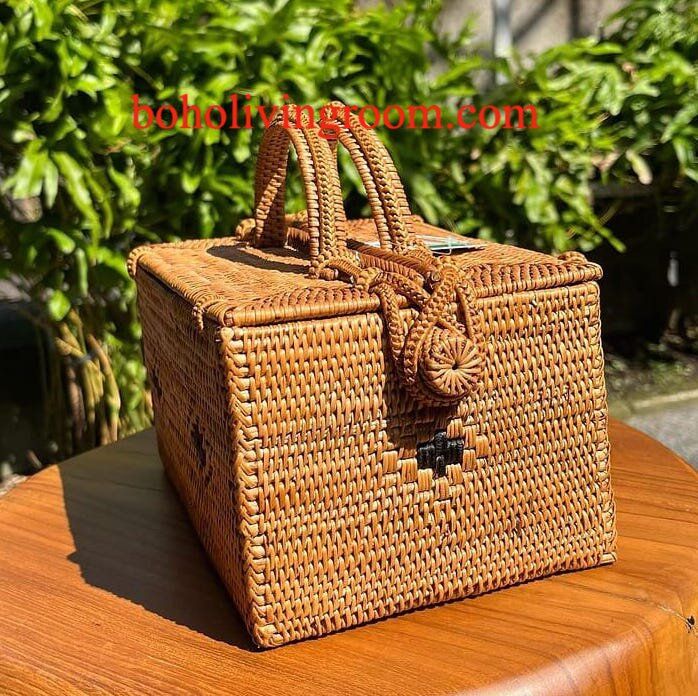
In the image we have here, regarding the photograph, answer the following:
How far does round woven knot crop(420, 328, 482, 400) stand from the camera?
781mm

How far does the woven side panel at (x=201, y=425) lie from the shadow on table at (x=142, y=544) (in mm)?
30

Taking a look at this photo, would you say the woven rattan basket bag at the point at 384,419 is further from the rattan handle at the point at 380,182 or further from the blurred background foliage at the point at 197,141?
the blurred background foliage at the point at 197,141

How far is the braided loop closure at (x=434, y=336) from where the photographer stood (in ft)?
2.58

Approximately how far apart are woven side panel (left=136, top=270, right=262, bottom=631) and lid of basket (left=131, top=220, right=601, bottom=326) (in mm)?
26

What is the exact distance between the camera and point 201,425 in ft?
2.97

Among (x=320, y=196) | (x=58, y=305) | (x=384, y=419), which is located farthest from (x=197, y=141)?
(x=384, y=419)

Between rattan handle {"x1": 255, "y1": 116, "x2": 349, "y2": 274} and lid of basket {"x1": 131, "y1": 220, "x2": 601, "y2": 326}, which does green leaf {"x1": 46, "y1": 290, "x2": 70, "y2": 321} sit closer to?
lid of basket {"x1": 131, "y1": 220, "x2": 601, "y2": 326}

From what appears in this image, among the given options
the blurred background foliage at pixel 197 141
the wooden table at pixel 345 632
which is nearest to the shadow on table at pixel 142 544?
the wooden table at pixel 345 632

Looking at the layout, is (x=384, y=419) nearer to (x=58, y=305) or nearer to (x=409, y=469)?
(x=409, y=469)

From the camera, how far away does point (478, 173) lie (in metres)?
2.29

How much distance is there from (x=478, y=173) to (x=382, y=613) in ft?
5.40

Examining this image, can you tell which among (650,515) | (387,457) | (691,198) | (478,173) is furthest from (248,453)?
(691,198)

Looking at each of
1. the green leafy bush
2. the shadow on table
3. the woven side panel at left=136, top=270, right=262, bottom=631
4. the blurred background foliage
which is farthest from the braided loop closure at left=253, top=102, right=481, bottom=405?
the green leafy bush

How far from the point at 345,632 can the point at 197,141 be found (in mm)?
1219
